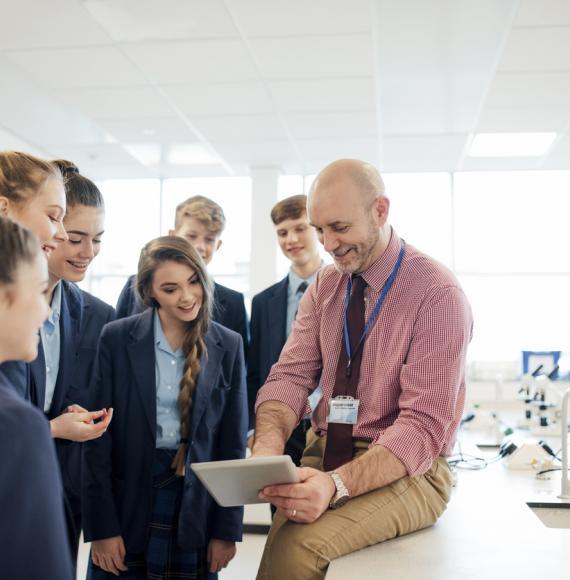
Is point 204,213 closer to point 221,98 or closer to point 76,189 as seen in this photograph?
point 76,189

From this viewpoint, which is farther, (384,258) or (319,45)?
(319,45)

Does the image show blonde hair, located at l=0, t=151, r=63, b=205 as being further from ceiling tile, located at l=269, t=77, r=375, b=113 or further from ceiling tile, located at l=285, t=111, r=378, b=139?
ceiling tile, located at l=285, t=111, r=378, b=139

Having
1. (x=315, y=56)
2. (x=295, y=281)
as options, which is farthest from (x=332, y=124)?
(x=295, y=281)

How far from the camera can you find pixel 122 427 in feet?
6.82

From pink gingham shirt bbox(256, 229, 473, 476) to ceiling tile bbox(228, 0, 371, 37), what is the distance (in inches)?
77.0

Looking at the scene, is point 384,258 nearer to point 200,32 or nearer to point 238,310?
point 238,310

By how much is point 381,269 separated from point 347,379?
0.34 meters

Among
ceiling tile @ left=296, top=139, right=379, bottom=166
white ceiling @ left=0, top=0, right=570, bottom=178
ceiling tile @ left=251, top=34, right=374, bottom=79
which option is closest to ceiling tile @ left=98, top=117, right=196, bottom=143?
white ceiling @ left=0, top=0, right=570, bottom=178

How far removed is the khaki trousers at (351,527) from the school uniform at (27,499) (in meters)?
0.71

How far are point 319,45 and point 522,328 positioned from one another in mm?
4309

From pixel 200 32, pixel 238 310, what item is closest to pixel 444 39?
pixel 200 32

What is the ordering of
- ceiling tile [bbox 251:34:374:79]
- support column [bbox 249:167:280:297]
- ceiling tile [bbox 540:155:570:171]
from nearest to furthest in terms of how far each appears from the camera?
1. ceiling tile [bbox 251:34:374:79]
2. ceiling tile [bbox 540:155:570:171]
3. support column [bbox 249:167:280:297]

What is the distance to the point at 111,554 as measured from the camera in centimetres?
199

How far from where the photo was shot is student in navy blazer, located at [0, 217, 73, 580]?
3.11 ft
